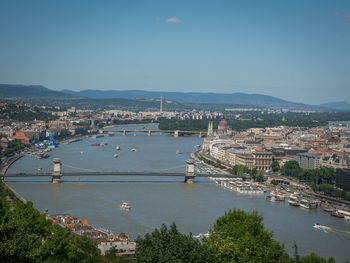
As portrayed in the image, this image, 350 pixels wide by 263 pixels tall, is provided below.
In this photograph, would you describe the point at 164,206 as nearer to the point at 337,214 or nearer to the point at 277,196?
the point at 277,196

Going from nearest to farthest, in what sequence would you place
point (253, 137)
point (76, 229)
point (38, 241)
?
point (38, 241) → point (76, 229) → point (253, 137)

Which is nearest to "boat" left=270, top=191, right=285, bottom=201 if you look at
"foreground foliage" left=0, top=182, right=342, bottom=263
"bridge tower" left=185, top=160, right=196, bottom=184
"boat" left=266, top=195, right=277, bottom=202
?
"boat" left=266, top=195, right=277, bottom=202

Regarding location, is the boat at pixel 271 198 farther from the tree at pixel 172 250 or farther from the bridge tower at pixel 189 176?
the tree at pixel 172 250

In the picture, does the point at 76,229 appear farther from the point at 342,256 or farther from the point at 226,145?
the point at 226,145

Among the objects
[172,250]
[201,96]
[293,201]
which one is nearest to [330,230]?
[293,201]

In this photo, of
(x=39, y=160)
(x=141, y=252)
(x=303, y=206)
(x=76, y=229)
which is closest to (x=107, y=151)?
(x=39, y=160)

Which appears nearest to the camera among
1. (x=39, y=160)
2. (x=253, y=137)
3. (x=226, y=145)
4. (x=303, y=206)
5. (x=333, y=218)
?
(x=333, y=218)

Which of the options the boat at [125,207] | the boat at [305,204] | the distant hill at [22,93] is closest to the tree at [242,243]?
the boat at [125,207]
